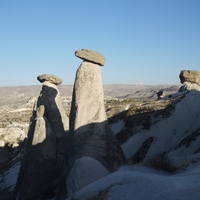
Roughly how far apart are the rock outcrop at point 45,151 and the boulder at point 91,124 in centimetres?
141

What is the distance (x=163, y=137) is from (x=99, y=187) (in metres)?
11.9

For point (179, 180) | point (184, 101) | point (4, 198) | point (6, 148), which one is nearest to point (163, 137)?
point (184, 101)

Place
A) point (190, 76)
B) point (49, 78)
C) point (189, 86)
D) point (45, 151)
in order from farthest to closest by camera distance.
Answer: point (190, 76) < point (189, 86) < point (49, 78) < point (45, 151)

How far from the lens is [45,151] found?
12.5 m

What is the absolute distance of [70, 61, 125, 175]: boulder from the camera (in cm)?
1049

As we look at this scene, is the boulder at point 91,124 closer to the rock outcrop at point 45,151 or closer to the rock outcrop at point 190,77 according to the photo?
the rock outcrop at point 45,151

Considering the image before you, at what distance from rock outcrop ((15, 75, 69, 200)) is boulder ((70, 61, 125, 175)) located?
141 centimetres

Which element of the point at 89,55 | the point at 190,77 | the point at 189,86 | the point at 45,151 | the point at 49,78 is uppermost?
the point at 89,55

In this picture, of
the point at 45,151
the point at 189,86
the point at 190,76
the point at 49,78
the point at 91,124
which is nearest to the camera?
the point at 91,124

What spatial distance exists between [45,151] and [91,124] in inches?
119

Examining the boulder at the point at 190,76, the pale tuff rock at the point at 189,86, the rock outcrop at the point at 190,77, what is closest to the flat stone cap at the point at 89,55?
the pale tuff rock at the point at 189,86

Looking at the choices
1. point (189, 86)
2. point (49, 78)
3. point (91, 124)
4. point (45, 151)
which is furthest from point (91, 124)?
point (189, 86)

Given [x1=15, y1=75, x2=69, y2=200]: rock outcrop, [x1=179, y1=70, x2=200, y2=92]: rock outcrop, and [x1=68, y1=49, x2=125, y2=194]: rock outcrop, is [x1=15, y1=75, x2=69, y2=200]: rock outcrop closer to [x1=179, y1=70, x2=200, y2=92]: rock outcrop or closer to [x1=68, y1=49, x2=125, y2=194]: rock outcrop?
[x1=68, y1=49, x2=125, y2=194]: rock outcrop

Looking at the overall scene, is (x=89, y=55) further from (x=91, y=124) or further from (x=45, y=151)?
(x=45, y=151)
